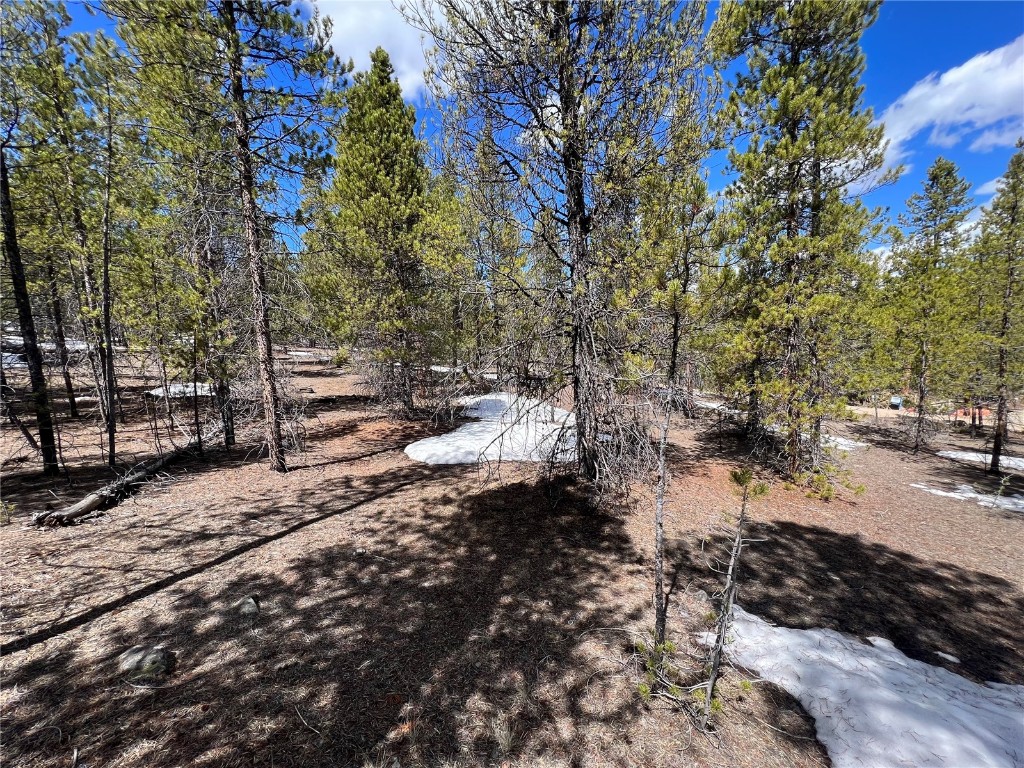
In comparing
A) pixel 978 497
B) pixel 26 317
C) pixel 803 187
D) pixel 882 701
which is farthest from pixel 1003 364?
pixel 26 317

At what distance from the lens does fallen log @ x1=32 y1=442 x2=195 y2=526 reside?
209 inches

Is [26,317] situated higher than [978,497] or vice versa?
[26,317]

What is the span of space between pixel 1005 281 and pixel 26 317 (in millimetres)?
22818

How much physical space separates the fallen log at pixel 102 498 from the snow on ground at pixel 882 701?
878 centimetres

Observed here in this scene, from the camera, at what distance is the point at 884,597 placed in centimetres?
493

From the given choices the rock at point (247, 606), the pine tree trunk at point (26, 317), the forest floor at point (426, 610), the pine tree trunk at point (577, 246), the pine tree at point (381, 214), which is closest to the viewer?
the forest floor at point (426, 610)

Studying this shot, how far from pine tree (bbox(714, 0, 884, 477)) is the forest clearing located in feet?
0.24

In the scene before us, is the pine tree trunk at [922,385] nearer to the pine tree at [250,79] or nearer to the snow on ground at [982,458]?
the snow on ground at [982,458]

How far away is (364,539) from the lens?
5.51m

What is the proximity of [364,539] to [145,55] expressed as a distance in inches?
336

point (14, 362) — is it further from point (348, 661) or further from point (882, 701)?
point (882, 701)

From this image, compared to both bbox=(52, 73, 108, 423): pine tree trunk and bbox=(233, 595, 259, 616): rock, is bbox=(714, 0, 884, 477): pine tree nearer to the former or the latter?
bbox=(233, 595, 259, 616): rock

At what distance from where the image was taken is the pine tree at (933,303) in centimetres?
1140

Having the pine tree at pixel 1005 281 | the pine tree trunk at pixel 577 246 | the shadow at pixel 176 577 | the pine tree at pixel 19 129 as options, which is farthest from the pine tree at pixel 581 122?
the pine tree at pixel 1005 281
